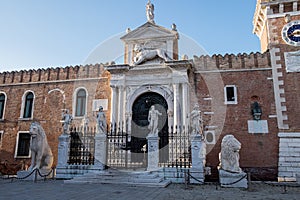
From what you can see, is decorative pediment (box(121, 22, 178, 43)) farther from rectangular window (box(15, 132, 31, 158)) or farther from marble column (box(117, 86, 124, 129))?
rectangular window (box(15, 132, 31, 158))

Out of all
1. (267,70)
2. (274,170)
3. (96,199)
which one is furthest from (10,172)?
(267,70)

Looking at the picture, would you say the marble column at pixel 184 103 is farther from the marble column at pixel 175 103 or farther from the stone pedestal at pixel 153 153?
the stone pedestal at pixel 153 153

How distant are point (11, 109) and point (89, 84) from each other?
5.64 meters

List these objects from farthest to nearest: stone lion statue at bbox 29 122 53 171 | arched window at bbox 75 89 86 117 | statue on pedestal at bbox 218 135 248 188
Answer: arched window at bbox 75 89 86 117 < stone lion statue at bbox 29 122 53 171 < statue on pedestal at bbox 218 135 248 188

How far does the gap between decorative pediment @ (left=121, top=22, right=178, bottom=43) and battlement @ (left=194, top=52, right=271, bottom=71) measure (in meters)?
2.05

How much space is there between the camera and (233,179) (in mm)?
9336

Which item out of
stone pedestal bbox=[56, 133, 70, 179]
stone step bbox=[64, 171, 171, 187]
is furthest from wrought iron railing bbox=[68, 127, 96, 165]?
stone step bbox=[64, 171, 171, 187]

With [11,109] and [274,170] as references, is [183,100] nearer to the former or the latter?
[274,170]

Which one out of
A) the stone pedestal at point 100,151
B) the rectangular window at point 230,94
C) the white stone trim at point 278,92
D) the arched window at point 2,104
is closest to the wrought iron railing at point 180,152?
the stone pedestal at point 100,151

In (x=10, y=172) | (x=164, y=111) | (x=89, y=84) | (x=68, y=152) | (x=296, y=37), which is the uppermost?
(x=296, y=37)

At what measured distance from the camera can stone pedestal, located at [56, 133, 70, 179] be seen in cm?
1134

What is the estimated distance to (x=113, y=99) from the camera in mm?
15133

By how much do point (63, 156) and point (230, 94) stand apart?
30.2 feet

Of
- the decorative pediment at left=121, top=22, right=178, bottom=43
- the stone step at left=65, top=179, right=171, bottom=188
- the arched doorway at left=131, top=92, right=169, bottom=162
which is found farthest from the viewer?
the decorative pediment at left=121, top=22, right=178, bottom=43
